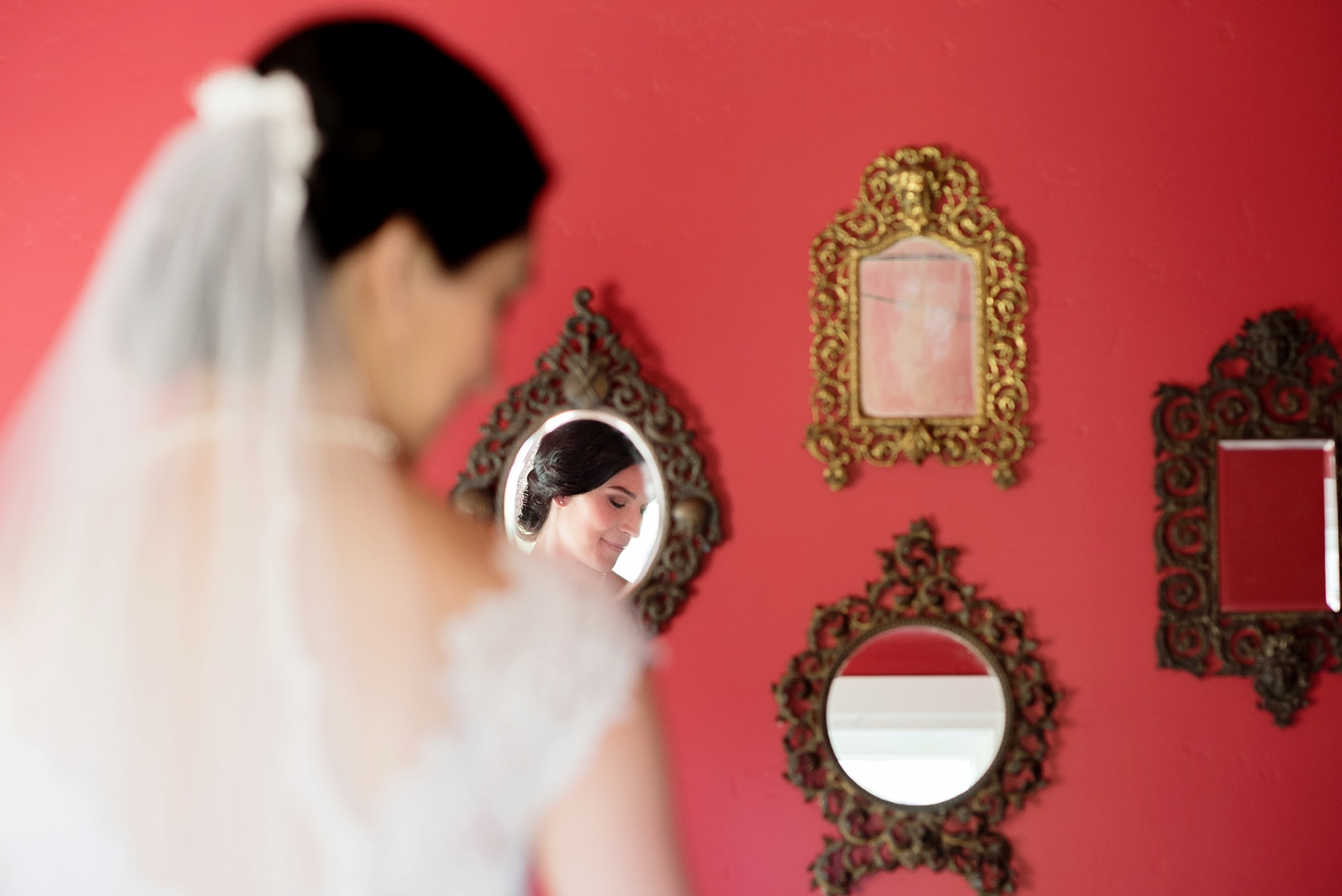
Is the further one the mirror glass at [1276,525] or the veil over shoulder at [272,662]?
the mirror glass at [1276,525]

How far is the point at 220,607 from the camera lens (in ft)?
2.60

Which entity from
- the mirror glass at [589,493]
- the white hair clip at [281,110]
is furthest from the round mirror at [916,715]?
the white hair clip at [281,110]

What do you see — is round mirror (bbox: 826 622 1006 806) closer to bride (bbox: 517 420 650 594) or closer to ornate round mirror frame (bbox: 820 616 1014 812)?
ornate round mirror frame (bbox: 820 616 1014 812)

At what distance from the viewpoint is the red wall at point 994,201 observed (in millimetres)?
2184

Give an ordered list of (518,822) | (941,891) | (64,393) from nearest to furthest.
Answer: (518,822) < (64,393) < (941,891)

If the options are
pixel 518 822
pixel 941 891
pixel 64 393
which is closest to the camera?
A: pixel 518 822

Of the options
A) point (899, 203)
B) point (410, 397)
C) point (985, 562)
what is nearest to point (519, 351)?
point (899, 203)

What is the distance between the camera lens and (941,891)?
7.13ft

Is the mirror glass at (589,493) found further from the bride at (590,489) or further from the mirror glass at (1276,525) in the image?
the mirror glass at (1276,525)

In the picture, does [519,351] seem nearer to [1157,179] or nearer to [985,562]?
[985,562]

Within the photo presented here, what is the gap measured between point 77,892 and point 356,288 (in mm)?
428

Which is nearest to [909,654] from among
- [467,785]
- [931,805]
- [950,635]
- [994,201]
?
[950,635]

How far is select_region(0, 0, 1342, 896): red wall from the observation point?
2184 millimetres

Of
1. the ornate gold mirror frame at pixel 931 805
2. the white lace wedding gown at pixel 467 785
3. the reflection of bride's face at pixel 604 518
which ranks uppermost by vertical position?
the reflection of bride's face at pixel 604 518
